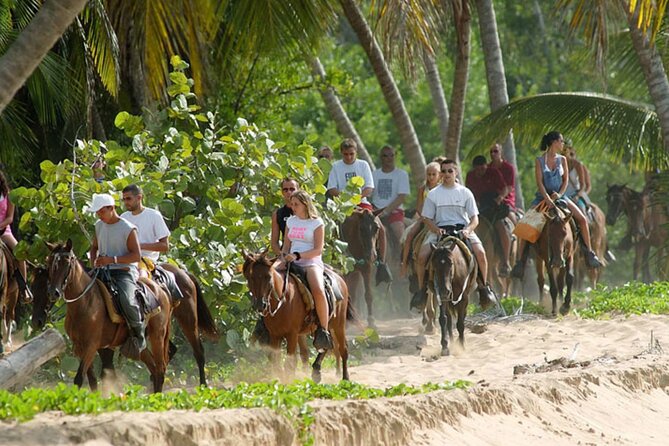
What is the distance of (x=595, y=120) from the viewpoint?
2380cm

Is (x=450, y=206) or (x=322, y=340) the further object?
(x=450, y=206)

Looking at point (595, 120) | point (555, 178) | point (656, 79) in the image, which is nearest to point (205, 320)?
point (555, 178)

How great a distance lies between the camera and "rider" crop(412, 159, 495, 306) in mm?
17406

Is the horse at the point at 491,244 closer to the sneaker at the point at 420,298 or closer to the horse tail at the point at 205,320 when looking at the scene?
the sneaker at the point at 420,298

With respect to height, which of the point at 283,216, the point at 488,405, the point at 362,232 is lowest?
the point at 488,405

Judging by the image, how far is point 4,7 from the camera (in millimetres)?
17469

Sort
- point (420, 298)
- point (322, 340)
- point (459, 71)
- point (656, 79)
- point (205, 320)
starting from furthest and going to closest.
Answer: point (656, 79), point (459, 71), point (420, 298), point (205, 320), point (322, 340)

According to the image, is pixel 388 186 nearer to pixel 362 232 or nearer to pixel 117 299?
pixel 362 232

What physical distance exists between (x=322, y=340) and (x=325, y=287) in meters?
0.59

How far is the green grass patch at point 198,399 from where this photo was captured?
9.29 m

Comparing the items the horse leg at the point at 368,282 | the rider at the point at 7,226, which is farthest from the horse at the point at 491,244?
the rider at the point at 7,226

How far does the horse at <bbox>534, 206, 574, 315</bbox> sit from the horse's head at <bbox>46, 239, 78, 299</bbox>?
9685 mm

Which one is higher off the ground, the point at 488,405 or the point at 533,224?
the point at 533,224

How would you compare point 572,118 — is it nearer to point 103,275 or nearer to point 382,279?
point 382,279
